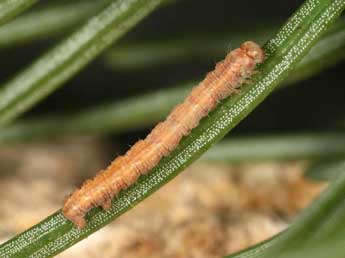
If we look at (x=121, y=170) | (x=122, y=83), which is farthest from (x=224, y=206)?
(x=122, y=83)

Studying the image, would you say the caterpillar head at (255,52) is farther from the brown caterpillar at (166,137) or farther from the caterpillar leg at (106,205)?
the caterpillar leg at (106,205)

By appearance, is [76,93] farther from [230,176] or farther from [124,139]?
[230,176]

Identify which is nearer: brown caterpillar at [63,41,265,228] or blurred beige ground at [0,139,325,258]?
brown caterpillar at [63,41,265,228]

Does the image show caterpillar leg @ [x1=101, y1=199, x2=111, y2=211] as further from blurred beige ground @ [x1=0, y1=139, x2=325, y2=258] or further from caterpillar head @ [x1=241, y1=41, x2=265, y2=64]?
blurred beige ground @ [x1=0, y1=139, x2=325, y2=258]

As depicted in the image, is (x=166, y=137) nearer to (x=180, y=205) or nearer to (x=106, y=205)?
(x=106, y=205)

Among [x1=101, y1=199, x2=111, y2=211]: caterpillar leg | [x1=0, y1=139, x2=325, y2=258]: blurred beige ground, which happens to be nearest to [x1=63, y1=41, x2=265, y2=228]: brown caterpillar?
[x1=101, y1=199, x2=111, y2=211]: caterpillar leg

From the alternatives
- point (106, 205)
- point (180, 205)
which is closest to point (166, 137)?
point (106, 205)

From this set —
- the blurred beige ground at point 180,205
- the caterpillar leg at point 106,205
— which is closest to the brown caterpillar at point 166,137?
the caterpillar leg at point 106,205
